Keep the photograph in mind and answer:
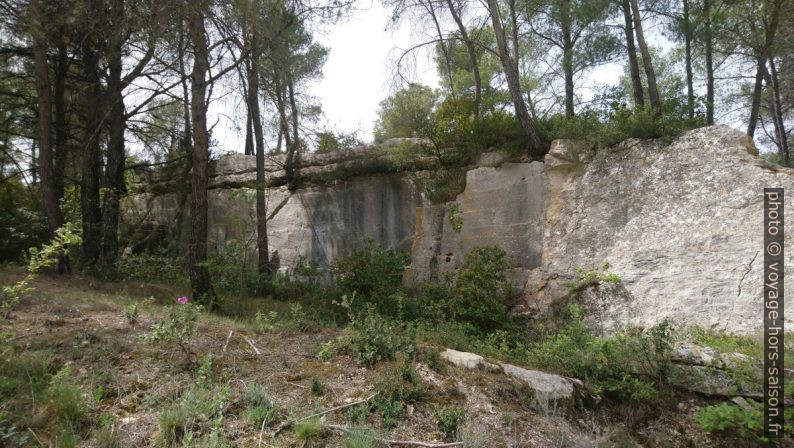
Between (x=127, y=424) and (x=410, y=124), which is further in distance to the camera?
(x=410, y=124)

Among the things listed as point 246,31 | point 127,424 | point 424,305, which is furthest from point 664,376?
point 246,31

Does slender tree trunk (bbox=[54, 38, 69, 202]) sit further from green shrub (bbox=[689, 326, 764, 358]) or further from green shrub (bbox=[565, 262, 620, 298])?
green shrub (bbox=[689, 326, 764, 358])

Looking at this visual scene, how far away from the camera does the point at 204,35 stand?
7.25 meters

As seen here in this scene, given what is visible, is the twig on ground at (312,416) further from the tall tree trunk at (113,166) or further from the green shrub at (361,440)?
the tall tree trunk at (113,166)

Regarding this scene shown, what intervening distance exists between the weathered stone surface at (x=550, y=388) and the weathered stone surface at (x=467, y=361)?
18cm

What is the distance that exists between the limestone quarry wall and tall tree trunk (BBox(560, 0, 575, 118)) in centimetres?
413

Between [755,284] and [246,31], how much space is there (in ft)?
25.8

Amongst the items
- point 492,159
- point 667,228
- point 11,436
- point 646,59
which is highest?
point 646,59

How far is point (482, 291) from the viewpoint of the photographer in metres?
7.30

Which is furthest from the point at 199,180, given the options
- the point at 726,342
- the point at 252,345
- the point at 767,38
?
the point at 767,38

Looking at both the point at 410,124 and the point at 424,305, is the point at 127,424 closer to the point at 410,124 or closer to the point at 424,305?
the point at 424,305

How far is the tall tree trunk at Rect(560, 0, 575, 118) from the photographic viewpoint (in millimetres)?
11406

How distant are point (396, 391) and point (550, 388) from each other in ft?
4.87

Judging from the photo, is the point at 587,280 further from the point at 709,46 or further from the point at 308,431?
the point at 709,46
